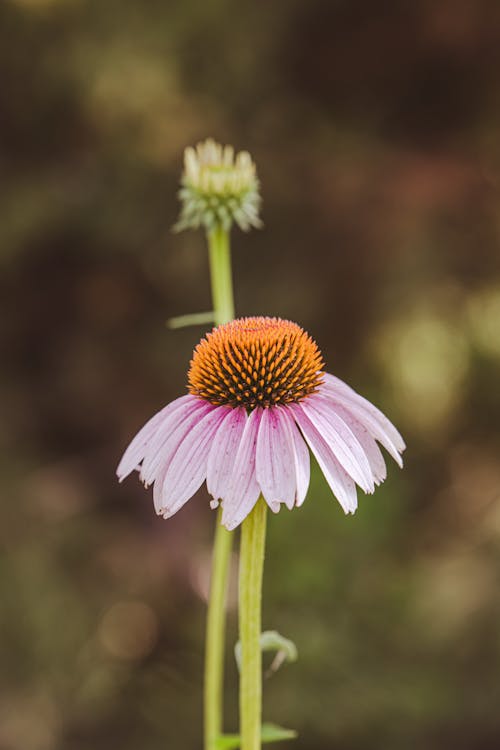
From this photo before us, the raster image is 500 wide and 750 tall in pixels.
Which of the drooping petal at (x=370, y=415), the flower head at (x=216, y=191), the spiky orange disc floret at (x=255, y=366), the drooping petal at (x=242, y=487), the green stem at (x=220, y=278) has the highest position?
the flower head at (x=216, y=191)

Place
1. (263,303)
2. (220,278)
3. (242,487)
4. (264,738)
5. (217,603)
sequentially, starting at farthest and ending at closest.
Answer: (263,303) → (220,278) → (217,603) → (264,738) → (242,487)

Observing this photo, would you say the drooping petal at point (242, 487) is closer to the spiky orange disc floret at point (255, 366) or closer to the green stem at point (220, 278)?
the spiky orange disc floret at point (255, 366)

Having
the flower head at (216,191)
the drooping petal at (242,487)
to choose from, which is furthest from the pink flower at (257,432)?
the flower head at (216,191)

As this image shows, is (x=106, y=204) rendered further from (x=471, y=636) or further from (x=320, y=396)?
(x=320, y=396)

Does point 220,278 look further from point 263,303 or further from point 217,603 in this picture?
point 263,303

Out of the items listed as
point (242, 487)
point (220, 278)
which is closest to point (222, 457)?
point (242, 487)

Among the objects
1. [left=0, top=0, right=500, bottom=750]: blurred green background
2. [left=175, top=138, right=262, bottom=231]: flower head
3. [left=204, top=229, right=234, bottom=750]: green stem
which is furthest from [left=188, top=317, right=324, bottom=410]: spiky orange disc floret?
[left=0, top=0, right=500, bottom=750]: blurred green background
